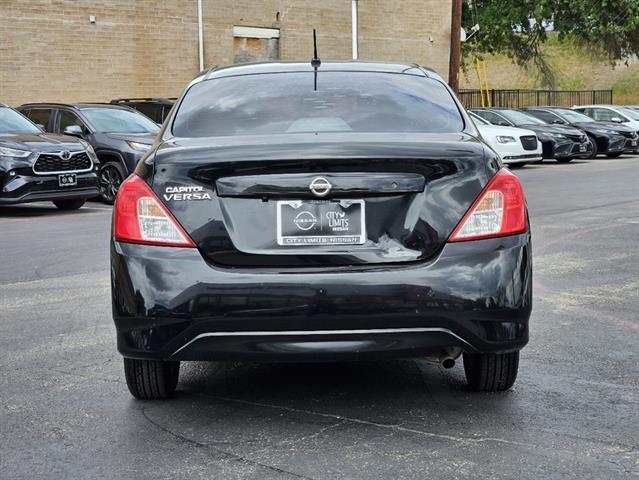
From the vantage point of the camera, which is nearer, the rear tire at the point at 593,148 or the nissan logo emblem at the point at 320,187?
the nissan logo emblem at the point at 320,187

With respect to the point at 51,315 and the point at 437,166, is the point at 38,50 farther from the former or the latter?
the point at 437,166

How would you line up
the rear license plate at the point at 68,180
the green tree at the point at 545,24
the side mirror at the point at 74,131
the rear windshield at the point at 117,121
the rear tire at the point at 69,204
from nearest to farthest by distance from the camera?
the rear license plate at the point at 68,180, the rear tire at the point at 69,204, the side mirror at the point at 74,131, the rear windshield at the point at 117,121, the green tree at the point at 545,24

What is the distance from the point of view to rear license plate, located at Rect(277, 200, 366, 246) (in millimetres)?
4645

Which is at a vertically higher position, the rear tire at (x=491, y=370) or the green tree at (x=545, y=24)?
the green tree at (x=545, y=24)

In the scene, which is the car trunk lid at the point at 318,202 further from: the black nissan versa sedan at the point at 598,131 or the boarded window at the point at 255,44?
the boarded window at the point at 255,44

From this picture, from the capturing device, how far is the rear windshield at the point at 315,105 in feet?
17.6

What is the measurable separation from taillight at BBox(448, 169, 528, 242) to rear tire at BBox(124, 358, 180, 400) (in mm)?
1506

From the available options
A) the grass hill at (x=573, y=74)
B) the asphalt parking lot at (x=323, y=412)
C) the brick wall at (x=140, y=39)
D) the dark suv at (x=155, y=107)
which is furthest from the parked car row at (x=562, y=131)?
the grass hill at (x=573, y=74)

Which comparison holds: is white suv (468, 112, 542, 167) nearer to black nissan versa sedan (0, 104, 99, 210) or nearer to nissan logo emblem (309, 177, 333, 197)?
black nissan versa sedan (0, 104, 99, 210)

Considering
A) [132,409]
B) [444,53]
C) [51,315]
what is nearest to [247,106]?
[132,409]

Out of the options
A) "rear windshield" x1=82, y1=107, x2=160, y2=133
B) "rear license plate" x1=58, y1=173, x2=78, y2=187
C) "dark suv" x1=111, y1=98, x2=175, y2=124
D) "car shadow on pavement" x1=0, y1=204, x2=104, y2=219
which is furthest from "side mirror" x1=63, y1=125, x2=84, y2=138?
"dark suv" x1=111, y1=98, x2=175, y2=124

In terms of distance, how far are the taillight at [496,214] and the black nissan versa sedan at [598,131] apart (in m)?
26.0

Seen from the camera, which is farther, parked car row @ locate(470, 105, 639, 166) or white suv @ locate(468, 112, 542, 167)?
parked car row @ locate(470, 105, 639, 166)

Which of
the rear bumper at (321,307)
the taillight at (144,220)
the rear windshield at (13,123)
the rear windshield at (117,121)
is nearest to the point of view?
the rear bumper at (321,307)
